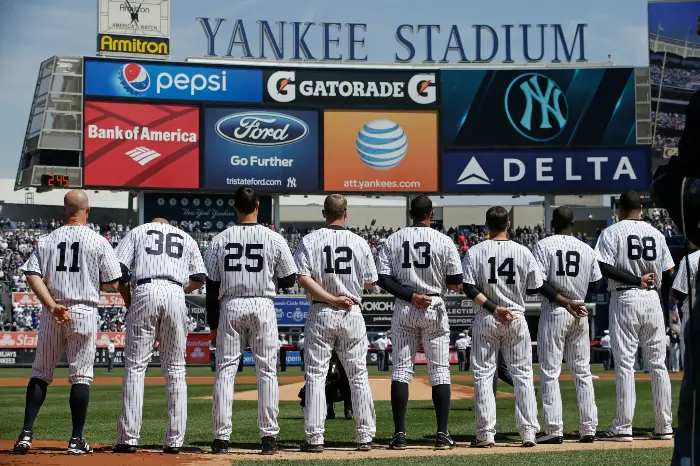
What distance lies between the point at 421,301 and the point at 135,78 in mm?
28324

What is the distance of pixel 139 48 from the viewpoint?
39156mm

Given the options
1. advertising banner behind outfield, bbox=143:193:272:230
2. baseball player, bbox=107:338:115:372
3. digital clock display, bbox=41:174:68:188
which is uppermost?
digital clock display, bbox=41:174:68:188

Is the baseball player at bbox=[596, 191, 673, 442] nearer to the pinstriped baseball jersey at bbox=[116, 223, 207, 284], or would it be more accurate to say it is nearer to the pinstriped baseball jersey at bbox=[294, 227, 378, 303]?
the pinstriped baseball jersey at bbox=[294, 227, 378, 303]

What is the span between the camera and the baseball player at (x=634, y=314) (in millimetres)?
8867

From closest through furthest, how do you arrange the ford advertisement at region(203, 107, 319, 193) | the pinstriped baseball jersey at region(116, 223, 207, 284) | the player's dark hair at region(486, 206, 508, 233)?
the pinstriped baseball jersey at region(116, 223, 207, 284), the player's dark hair at region(486, 206, 508, 233), the ford advertisement at region(203, 107, 319, 193)

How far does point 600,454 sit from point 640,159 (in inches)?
1226

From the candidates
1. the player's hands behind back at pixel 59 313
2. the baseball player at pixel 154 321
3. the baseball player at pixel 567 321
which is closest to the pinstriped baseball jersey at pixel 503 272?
the baseball player at pixel 567 321

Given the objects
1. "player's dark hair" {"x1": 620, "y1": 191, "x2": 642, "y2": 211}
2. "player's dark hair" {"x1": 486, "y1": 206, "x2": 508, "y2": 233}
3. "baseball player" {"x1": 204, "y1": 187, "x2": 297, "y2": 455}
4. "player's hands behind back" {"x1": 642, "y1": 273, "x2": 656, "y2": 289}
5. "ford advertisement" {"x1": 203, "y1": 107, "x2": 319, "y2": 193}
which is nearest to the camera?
"baseball player" {"x1": 204, "y1": 187, "x2": 297, "y2": 455}

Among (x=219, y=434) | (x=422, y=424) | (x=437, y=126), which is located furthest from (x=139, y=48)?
(x=219, y=434)

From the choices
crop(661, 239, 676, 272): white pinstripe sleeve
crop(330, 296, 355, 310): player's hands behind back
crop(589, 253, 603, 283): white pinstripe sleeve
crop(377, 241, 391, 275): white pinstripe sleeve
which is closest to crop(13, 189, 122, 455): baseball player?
crop(330, 296, 355, 310): player's hands behind back

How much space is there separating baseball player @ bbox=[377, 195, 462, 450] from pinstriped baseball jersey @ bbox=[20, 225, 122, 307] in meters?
2.37

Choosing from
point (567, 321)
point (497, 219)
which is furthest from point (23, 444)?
point (567, 321)

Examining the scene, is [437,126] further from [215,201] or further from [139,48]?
[139,48]

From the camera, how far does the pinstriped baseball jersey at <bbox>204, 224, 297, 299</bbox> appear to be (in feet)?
26.3
